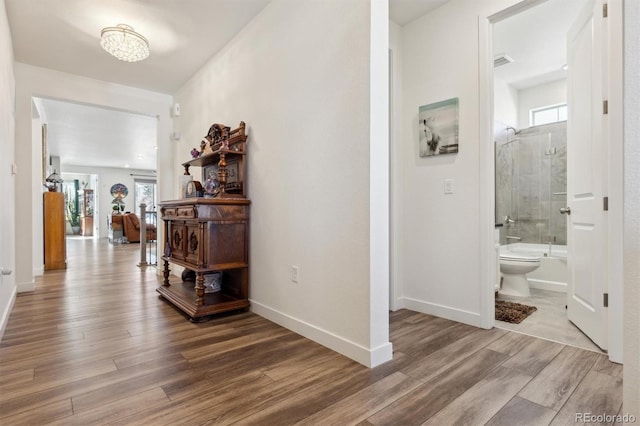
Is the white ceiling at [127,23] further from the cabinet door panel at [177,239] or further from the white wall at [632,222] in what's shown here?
the white wall at [632,222]

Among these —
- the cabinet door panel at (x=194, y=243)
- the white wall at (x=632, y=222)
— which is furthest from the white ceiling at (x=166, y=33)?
the white wall at (x=632, y=222)

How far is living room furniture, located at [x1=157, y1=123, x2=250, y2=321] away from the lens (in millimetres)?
2551

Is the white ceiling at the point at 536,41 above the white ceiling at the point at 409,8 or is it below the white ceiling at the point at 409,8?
above

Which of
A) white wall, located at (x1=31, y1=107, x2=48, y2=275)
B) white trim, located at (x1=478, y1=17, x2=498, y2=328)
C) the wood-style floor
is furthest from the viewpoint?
white wall, located at (x1=31, y1=107, x2=48, y2=275)

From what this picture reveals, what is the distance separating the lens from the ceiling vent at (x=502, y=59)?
141 inches

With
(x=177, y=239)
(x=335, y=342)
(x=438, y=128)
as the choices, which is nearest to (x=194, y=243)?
(x=177, y=239)

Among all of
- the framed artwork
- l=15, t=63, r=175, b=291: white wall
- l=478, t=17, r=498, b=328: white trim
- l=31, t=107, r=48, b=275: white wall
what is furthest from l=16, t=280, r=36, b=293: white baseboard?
l=478, t=17, r=498, b=328: white trim

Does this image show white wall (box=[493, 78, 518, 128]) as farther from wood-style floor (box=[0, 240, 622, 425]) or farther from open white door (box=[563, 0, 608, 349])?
wood-style floor (box=[0, 240, 622, 425])

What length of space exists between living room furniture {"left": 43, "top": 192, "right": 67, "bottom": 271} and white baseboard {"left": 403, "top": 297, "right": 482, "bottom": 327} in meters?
5.02

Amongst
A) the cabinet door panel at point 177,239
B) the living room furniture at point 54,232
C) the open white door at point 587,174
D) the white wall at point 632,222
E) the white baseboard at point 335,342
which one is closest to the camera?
the white wall at point 632,222

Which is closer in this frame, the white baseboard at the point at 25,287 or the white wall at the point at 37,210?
the white baseboard at the point at 25,287

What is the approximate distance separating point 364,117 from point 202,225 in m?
1.55

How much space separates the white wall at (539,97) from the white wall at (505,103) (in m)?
0.08

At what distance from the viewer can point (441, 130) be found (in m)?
2.59
